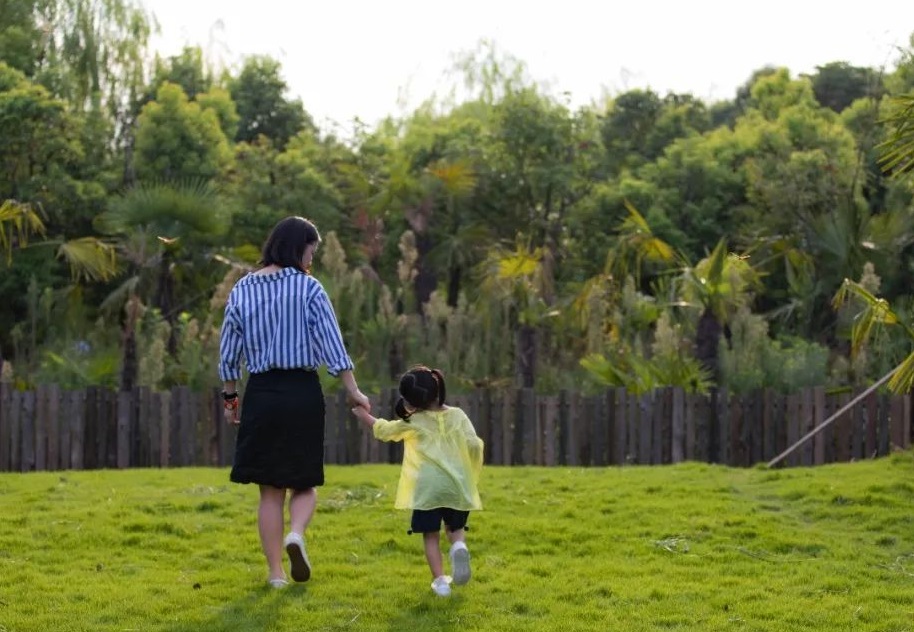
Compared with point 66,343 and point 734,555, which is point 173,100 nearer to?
point 66,343

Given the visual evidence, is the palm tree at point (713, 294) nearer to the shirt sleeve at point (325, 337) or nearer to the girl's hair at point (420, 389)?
the girl's hair at point (420, 389)

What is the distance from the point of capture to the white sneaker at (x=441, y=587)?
6.96 metres

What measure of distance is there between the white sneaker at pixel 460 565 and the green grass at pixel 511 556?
109mm

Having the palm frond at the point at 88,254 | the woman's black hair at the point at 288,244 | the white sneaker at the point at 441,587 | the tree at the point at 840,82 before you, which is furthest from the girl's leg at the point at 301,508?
the tree at the point at 840,82

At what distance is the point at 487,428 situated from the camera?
1588 cm

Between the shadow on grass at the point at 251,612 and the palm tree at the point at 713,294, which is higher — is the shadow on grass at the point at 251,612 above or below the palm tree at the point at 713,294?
below

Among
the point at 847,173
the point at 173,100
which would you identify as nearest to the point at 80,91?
the point at 173,100

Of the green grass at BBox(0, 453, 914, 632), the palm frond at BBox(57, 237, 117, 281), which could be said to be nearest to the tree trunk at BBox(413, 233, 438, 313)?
the palm frond at BBox(57, 237, 117, 281)

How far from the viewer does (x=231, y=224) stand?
→ 23344mm

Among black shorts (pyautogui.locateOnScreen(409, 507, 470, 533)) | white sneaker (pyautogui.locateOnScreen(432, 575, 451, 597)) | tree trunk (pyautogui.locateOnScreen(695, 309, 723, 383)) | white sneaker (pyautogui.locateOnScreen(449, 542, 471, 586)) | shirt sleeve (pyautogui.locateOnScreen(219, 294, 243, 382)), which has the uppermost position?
tree trunk (pyautogui.locateOnScreen(695, 309, 723, 383))

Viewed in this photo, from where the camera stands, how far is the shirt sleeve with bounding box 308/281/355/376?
269 inches

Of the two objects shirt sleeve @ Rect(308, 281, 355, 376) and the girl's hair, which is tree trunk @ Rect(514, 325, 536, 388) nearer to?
the girl's hair

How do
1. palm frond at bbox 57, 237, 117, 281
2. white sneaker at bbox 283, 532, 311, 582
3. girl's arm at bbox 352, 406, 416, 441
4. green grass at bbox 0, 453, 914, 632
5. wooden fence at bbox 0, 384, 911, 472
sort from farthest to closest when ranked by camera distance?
palm frond at bbox 57, 237, 117, 281 → wooden fence at bbox 0, 384, 911, 472 → girl's arm at bbox 352, 406, 416, 441 → white sneaker at bbox 283, 532, 311, 582 → green grass at bbox 0, 453, 914, 632

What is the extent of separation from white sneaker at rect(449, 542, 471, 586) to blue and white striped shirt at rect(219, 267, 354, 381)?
1054mm
